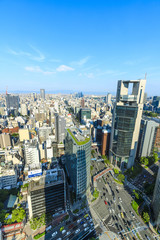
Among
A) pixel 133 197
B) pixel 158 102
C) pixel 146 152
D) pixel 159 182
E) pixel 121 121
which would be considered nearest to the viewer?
pixel 159 182

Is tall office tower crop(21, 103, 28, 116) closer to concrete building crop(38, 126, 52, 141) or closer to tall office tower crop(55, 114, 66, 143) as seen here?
concrete building crop(38, 126, 52, 141)

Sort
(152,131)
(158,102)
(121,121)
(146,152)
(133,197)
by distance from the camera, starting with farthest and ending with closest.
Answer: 1. (158,102)
2. (146,152)
3. (152,131)
4. (121,121)
5. (133,197)

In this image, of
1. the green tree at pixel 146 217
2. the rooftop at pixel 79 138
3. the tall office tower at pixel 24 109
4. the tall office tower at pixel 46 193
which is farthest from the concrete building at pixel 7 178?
the tall office tower at pixel 24 109

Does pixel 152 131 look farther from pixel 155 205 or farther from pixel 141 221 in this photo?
pixel 141 221

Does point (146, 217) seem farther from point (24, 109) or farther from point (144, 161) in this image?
point (24, 109)

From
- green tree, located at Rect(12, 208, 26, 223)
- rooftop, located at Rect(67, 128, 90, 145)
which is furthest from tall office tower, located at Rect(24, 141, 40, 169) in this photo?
rooftop, located at Rect(67, 128, 90, 145)

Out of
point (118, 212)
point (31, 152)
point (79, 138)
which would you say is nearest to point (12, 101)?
point (31, 152)

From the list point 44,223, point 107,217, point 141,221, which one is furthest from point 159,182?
point 44,223
